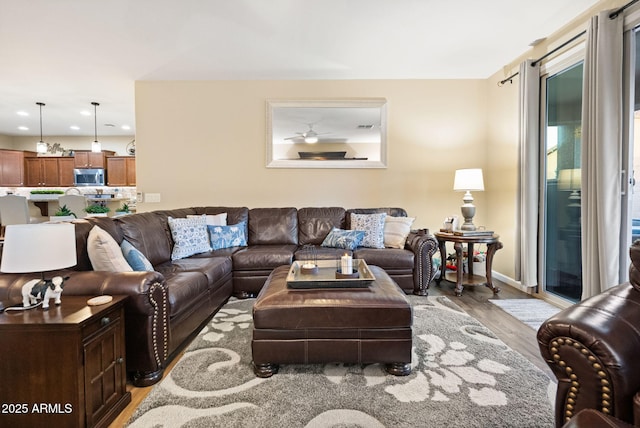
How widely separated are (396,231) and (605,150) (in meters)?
2.01

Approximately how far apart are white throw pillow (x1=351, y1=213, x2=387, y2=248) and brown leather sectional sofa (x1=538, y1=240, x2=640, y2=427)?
2.55 m

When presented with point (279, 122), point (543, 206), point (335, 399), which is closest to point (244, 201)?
point (279, 122)

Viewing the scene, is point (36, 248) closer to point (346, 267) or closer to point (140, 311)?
point (140, 311)

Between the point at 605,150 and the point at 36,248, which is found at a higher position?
the point at 605,150

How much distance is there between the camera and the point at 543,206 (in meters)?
3.47

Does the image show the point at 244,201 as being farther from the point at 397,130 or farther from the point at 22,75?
the point at 22,75

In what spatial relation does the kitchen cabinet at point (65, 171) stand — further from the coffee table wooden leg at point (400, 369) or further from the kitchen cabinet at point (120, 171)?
the coffee table wooden leg at point (400, 369)

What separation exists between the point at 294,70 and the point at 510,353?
152 inches

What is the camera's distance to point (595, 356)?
1038 millimetres

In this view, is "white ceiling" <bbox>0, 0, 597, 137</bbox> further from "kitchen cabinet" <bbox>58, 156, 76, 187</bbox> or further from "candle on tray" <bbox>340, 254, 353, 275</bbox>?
"kitchen cabinet" <bbox>58, 156, 76, 187</bbox>

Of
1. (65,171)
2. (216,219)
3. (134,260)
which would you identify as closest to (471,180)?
(216,219)

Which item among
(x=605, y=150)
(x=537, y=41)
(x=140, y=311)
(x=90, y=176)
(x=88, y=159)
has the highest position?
(x=537, y=41)

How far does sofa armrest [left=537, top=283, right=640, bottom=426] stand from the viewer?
3.32ft

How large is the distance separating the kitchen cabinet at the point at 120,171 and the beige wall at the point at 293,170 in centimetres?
387
